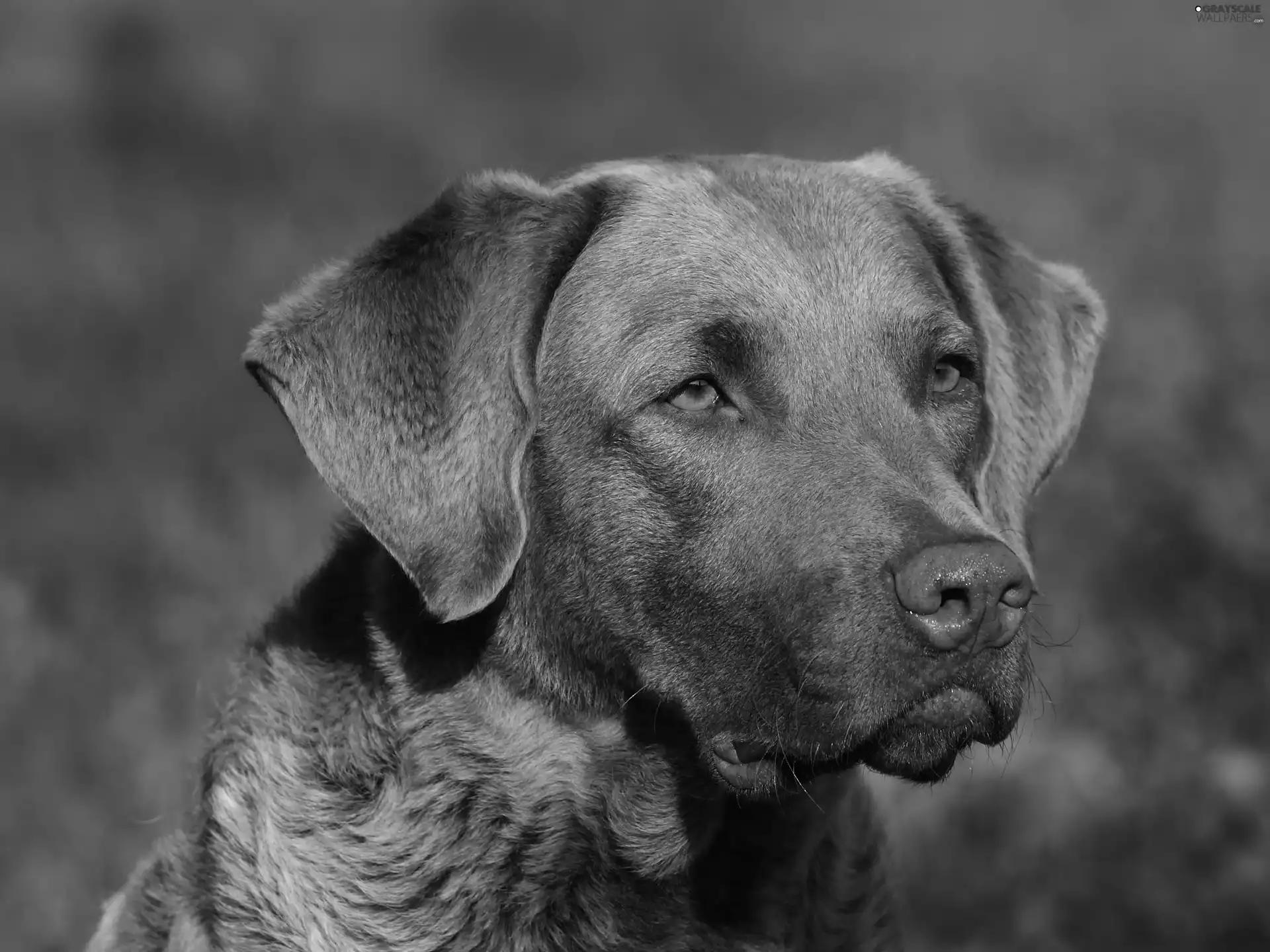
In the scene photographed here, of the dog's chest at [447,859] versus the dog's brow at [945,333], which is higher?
the dog's brow at [945,333]

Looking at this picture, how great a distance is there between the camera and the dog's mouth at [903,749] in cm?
346

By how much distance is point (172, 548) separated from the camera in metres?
7.75

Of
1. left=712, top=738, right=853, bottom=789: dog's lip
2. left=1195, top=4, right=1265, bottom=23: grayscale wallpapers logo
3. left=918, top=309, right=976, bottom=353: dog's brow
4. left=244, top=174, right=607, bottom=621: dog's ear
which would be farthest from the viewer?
left=1195, top=4, right=1265, bottom=23: grayscale wallpapers logo

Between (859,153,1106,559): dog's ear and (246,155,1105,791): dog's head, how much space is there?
0.17m

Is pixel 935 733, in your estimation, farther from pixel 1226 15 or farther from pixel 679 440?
pixel 1226 15

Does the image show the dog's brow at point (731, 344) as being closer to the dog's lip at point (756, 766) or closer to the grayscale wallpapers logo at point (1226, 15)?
the dog's lip at point (756, 766)

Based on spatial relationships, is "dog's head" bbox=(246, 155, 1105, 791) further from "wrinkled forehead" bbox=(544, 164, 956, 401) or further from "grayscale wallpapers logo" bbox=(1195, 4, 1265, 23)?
"grayscale wallpapers logo" bbox=(1195, 4, 1265, 23)

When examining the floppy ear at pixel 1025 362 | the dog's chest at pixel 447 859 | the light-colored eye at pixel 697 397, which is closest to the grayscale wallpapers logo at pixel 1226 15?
the floppy ear at pixel 1025 362

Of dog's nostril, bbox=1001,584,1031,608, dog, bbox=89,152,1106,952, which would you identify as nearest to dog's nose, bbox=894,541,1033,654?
dog's nostril, bbox=1001,584,1031,608

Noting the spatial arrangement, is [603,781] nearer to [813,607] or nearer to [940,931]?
[813,607]

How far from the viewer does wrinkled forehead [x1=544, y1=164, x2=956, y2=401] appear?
3910 millimetres

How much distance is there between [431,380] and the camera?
3934 millimetres

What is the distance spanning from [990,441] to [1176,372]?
16.2ft

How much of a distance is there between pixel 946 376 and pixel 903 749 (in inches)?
41.5
